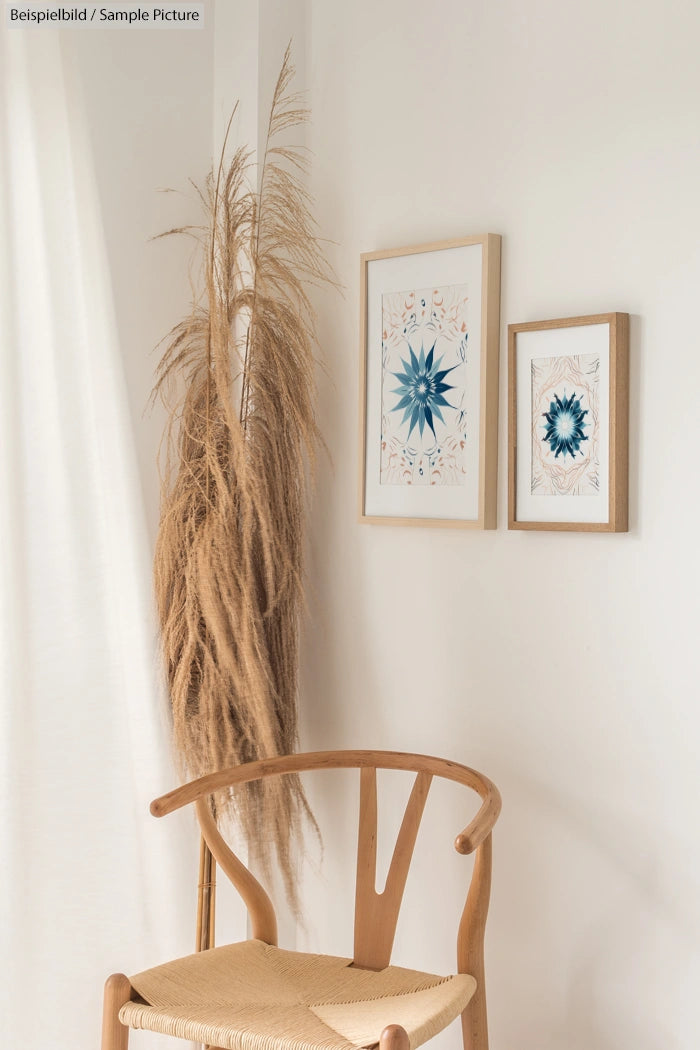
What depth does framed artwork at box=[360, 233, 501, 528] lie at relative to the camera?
79.6 inches

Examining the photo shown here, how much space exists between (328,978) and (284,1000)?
0.13 metres

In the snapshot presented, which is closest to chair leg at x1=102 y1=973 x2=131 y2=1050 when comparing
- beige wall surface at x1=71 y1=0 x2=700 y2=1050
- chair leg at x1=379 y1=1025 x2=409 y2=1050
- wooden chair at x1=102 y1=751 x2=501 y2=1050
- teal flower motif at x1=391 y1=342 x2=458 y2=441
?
wooden chair at x1=102 y1=751 x2=501 y2=1050

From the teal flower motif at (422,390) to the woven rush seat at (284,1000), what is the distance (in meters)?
0.95

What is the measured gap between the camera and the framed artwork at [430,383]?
202 cm

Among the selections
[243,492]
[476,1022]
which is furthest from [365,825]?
[243,492]

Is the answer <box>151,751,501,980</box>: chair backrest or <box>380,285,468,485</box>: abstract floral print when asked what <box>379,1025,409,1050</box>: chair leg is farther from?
<box>380,285,468,485</box>: abstract floral print

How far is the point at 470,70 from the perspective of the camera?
2070 mm

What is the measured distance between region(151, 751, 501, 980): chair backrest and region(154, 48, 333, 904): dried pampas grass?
128mm

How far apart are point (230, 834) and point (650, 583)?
0.95m

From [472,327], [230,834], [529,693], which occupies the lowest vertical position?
[230,834]

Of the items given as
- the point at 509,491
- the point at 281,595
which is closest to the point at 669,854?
the point at 509,491

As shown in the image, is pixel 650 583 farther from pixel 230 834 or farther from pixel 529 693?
pixel 230 834

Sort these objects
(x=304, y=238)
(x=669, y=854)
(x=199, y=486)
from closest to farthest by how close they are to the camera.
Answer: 1. (x=669, y=854)
2. (x=199, y=486)
3. (x=304, y=238)

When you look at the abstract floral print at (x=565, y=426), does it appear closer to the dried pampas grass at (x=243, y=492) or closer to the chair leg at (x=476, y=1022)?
the dried pampas grass at (x=243, y=492)
